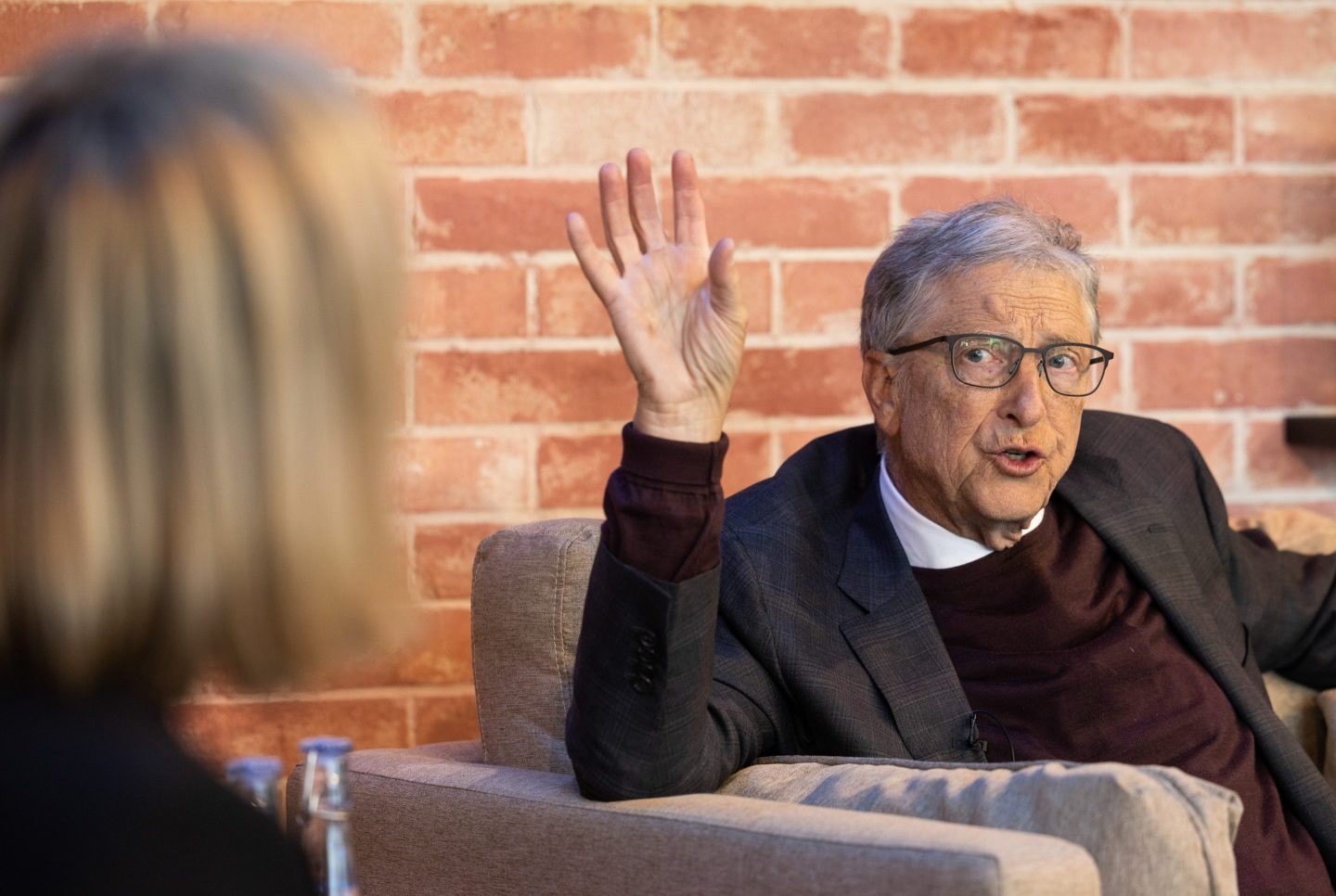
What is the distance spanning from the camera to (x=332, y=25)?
221 cm

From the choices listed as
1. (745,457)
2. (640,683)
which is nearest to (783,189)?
(745,457)

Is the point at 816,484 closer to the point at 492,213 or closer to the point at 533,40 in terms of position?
the point at 492,213

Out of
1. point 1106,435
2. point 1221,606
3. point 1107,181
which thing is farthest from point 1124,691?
point 1107,181

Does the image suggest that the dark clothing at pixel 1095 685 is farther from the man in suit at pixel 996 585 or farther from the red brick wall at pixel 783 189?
the red brick wall at pixel 783 189

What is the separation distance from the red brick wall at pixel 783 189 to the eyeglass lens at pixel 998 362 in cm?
47

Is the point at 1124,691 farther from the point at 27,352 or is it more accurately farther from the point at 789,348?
the point at 27,352

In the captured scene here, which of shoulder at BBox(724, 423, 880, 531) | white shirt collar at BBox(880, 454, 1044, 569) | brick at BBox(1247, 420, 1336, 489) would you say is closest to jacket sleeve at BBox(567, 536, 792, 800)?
shoulder at BBox(724, 423, 880, 531)

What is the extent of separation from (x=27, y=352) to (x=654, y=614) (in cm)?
80

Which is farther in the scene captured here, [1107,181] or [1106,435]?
[1107,181]

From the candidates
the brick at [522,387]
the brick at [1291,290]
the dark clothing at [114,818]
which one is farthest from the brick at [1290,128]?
the dark clothing at [114,818]

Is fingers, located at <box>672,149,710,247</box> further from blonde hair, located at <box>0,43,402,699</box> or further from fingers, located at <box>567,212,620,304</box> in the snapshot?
blonde hair, located at <box>0,43,402,699</box>

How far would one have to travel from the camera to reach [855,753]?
5.48 ft

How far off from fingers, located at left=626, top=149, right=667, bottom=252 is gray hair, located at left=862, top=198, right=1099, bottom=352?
59 cm

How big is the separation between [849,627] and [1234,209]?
118 centimetres
